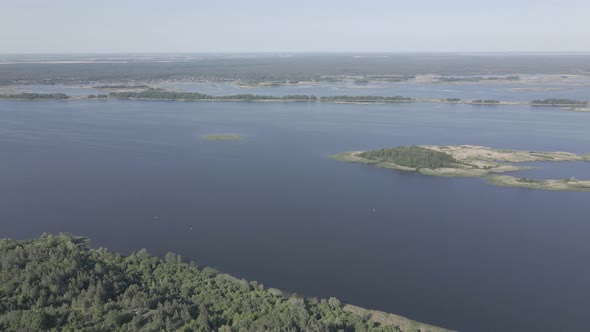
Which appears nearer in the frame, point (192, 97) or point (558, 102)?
point (558, 102)

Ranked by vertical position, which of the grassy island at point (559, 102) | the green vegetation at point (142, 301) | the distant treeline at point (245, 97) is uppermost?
the distant treeline at point (245, 97)

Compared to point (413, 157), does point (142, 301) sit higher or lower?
lower

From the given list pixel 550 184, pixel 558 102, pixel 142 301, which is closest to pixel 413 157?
pixel 550 184

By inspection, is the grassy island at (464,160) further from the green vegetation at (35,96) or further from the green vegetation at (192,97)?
the green vegetation at (35,96)

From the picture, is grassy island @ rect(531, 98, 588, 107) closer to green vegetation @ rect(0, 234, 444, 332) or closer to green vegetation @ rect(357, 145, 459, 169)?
green vegetation @ rect(357, 145, 459, 169)

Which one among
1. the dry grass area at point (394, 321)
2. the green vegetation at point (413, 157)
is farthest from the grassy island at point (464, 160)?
the dry grass area at point (394, 321)

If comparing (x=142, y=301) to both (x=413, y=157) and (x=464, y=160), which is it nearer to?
(x=413, y=157)

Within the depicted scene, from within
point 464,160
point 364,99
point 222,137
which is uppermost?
point 364,99

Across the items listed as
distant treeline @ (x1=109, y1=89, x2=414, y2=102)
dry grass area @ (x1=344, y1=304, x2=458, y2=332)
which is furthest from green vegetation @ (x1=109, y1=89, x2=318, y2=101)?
dry grass area @ (x1=344, y1=304, x2=458, y2=332)
